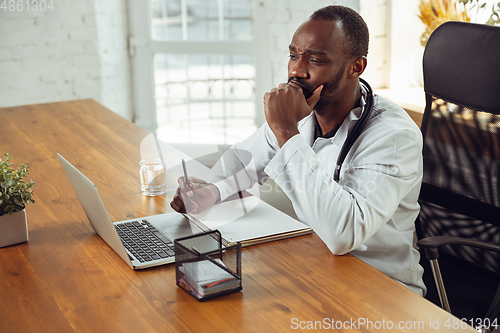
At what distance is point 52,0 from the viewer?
3473 mm

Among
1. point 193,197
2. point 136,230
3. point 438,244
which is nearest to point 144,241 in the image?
point 136,230

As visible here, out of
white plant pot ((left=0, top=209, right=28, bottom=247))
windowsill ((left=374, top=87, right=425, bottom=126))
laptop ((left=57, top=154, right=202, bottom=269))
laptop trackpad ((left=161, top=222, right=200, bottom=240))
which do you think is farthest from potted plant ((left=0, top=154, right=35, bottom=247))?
windowsill ((left=374, top=87, right=425, bottom=126))

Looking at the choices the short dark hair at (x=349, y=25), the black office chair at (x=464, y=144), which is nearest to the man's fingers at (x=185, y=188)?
the short dark hair at (x=349, y=25)

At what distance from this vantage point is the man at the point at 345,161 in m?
1.17

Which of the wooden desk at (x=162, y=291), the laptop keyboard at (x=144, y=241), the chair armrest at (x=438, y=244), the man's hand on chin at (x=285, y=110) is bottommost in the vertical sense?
the chair armrest at (x=438, y=244)

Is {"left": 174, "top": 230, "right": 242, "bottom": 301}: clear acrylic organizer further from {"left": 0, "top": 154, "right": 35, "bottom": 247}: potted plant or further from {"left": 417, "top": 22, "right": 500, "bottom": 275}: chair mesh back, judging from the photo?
{"left": 417, "top": 22, "right": 500, "bottom": 275}: chair mesh back

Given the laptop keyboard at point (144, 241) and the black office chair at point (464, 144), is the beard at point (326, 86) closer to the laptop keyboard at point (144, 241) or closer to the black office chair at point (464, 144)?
the black office chair at point (464, 144)

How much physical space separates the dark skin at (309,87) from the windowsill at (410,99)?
160 centimetres

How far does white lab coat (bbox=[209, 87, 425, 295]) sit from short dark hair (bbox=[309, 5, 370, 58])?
17 centimetres

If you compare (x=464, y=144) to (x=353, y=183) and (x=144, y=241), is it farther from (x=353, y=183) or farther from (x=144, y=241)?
(x=144, y=241)

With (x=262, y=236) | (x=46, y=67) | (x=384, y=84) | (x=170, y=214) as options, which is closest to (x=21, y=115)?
(x=46, y=67)

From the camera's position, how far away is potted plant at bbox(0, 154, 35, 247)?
116 centimetres

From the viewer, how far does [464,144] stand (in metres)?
1.52

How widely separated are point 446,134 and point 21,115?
197cm
